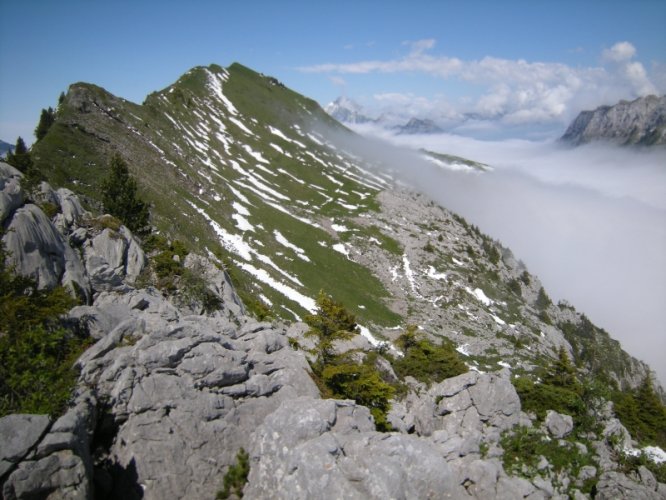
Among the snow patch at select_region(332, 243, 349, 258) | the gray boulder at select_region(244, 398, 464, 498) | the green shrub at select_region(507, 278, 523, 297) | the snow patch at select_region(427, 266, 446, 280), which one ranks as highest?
the gray boulder at select_region(244, 398, 464, 498)

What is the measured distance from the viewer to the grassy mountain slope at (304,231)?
68688 mm

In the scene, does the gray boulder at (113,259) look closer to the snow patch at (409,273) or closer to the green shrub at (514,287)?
the snow patch at (409,273)

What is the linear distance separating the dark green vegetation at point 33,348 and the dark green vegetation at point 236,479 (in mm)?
7360

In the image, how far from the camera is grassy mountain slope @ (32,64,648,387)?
6869 centimetres

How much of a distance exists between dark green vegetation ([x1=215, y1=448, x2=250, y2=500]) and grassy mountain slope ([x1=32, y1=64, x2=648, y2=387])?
3572cm

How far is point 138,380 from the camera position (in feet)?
62.7

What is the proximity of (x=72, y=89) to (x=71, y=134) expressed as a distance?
918 inches

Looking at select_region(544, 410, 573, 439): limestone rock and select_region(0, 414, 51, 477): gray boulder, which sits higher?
select_region(0, 414, 51, 477): gray boulder

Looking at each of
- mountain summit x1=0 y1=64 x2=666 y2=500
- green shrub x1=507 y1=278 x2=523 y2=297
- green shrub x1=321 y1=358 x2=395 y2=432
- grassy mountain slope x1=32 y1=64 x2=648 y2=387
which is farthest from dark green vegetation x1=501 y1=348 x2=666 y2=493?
green shrub x1=507 y1=278 x2=523 y2=297

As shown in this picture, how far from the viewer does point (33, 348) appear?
19.6 m

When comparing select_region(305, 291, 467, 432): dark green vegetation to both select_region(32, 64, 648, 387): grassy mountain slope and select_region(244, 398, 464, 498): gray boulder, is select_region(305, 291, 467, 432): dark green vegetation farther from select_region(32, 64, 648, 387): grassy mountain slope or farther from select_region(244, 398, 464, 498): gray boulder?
select_region(32, 64, 648, 387): grassy mountain slope

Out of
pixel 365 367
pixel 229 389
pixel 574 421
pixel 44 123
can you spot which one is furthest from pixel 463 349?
pixel 44 123

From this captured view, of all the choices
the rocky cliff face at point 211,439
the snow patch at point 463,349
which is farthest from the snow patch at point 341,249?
the rocky cliff face at point 211,439

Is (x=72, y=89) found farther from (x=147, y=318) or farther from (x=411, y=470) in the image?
(x=411, y=470)
